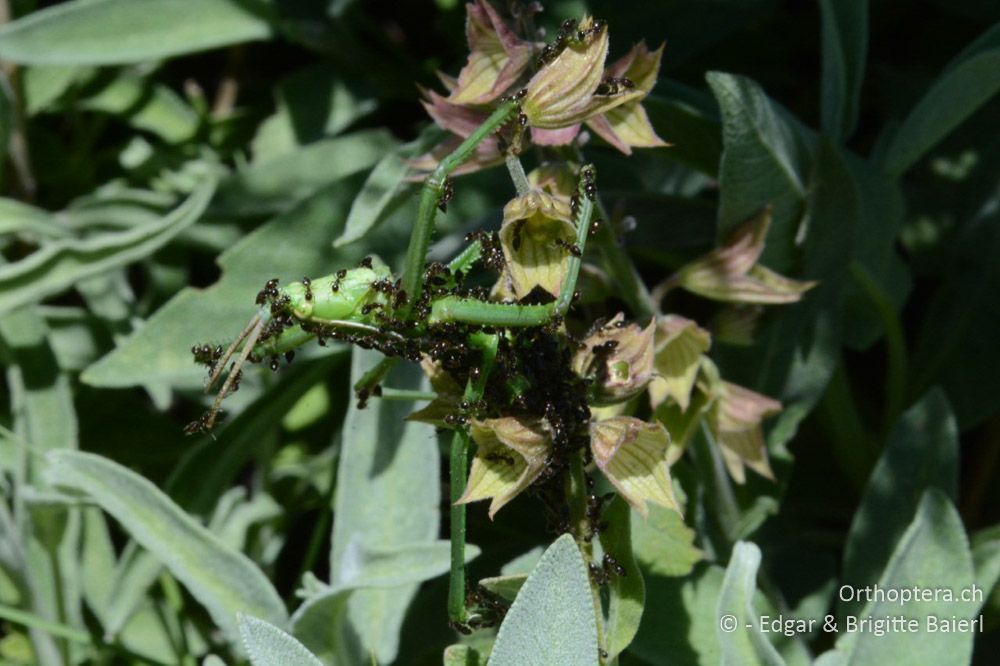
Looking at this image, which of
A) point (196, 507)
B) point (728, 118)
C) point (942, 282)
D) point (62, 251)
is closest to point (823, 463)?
point (942, 282)

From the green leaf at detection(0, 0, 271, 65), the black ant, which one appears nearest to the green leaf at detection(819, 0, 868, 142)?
the black ant

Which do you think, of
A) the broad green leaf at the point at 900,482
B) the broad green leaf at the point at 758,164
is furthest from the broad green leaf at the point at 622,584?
the broad green leaf at the point at 900,482

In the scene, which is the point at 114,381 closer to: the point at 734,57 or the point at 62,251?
the point at 62,251

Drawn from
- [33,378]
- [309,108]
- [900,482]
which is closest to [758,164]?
[900,482]

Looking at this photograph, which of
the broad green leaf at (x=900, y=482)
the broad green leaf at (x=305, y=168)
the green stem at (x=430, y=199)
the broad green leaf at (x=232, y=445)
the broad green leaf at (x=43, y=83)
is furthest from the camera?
the broad green leaf at (x=43, y=83)

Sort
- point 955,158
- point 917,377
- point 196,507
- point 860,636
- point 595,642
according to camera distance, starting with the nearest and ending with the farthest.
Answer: point 595,642, point 860,636, point 196,507, point 917,377, point 955,158

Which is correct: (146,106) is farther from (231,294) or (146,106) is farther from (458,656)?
(458,656)

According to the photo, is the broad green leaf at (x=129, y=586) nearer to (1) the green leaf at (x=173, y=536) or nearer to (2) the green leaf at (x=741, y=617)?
(1) the green leaf at (x=173, y=536)
